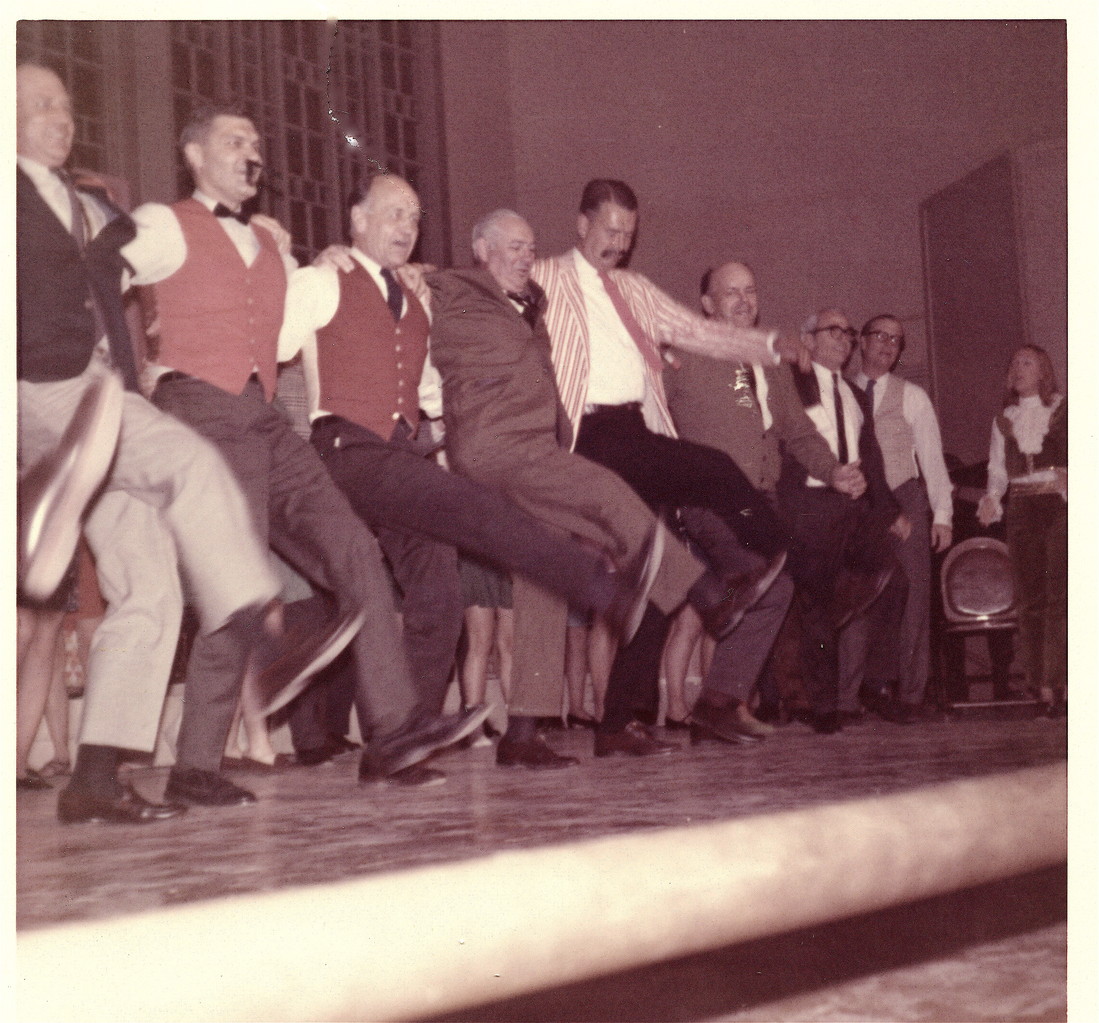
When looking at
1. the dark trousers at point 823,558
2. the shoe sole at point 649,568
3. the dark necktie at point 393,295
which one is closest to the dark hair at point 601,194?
the dark necktie at point 393,295

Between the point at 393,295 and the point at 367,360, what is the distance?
18 cm

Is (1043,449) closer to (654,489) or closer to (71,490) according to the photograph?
(654,489)

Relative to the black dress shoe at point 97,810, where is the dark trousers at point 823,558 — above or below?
above

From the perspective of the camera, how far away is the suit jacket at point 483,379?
3.02 m

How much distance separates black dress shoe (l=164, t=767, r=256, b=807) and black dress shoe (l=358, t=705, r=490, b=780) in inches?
10.0

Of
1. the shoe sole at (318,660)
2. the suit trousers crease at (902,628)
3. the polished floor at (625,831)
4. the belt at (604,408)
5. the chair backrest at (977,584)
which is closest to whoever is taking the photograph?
the polished floor at (625,831)

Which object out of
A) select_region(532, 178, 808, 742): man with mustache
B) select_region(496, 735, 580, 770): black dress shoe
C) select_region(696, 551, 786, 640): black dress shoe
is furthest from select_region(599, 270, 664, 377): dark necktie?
select_region(496, 735, 580, 770): black dress shoe

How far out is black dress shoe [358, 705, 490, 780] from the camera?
2.61 meters

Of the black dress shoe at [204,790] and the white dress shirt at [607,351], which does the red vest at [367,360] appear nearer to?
the white dress shirt at [607,351]

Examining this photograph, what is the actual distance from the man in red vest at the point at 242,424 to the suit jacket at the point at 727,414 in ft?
5.06

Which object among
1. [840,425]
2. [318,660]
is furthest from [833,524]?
[318,660]

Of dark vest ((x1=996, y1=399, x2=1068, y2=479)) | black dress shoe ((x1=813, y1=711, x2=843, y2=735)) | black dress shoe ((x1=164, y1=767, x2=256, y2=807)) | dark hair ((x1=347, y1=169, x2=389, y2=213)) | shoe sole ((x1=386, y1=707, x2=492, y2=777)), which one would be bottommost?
black dress shoe ((x1=813, y1=711, x2=843, y2=735))

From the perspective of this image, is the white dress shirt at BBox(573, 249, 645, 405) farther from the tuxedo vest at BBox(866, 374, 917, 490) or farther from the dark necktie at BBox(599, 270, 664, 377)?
the tuxedo vest at BBox(866, 374, 917, 490)
